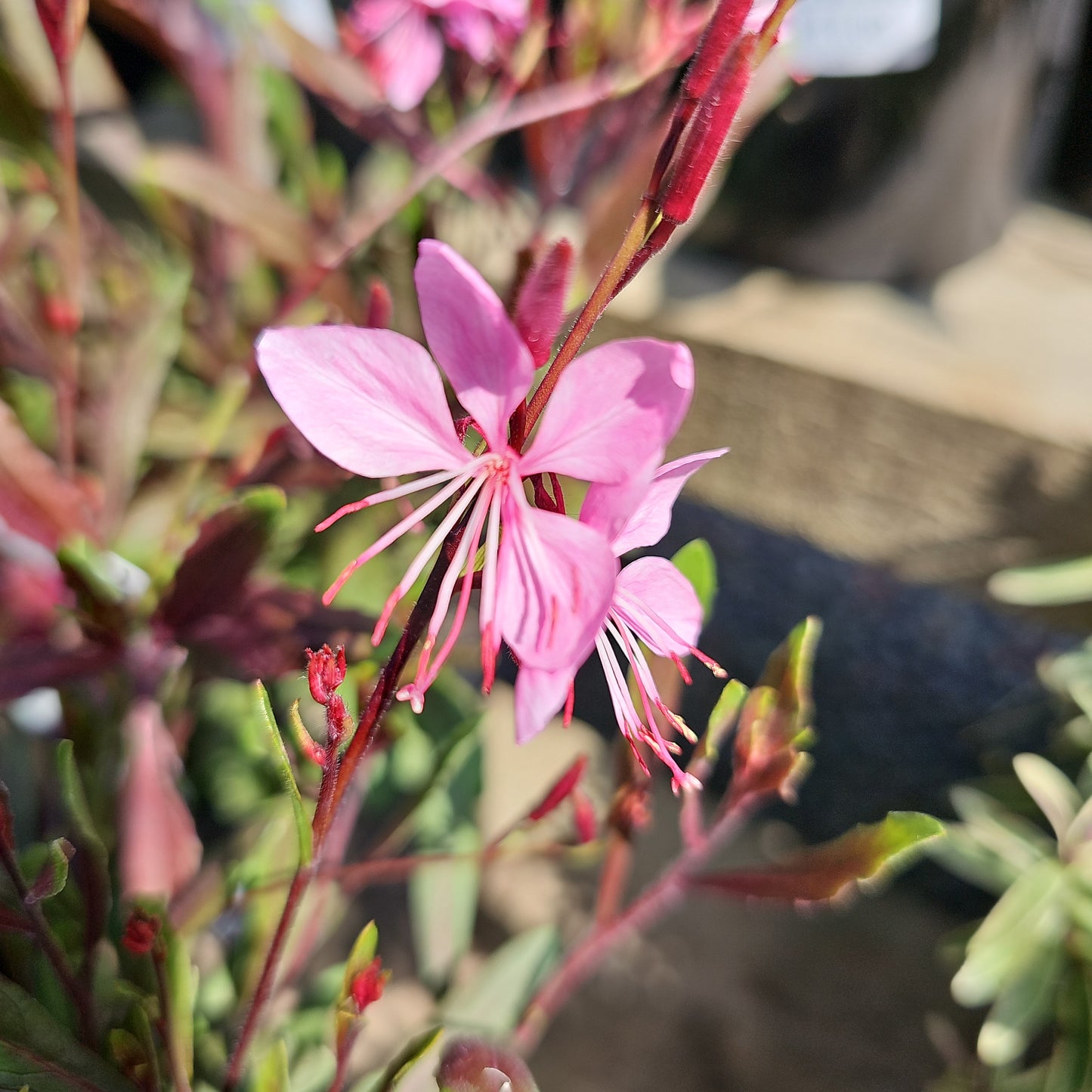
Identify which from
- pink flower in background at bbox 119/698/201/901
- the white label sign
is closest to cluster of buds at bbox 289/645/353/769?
pink flower in background at bbox 119/698/201/901

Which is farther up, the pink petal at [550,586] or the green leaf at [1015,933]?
the pink petal at [550,586]

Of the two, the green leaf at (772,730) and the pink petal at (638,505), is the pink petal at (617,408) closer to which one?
the pink petal at (638,505)

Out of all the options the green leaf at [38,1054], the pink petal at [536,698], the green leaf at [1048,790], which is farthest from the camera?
the green leaf at [1048,790]

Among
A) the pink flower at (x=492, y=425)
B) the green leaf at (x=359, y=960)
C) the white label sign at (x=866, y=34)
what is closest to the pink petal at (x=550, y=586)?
the pink flower at (x=492, y=425)

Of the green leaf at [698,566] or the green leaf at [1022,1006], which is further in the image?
the green leaf at [1022,1006]

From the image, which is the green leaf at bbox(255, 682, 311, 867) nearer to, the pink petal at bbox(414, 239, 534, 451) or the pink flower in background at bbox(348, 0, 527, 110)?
the pink petal at bbox(414, 239, 534, 451)

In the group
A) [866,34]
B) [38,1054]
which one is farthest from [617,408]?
[866,34]

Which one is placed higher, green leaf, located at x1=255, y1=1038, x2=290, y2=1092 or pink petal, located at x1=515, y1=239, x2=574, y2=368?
pink petal, located at x1=515, y1=239, x2=574, y2=368

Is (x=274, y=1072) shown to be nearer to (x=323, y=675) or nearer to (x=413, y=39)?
(x=323, y=675)
